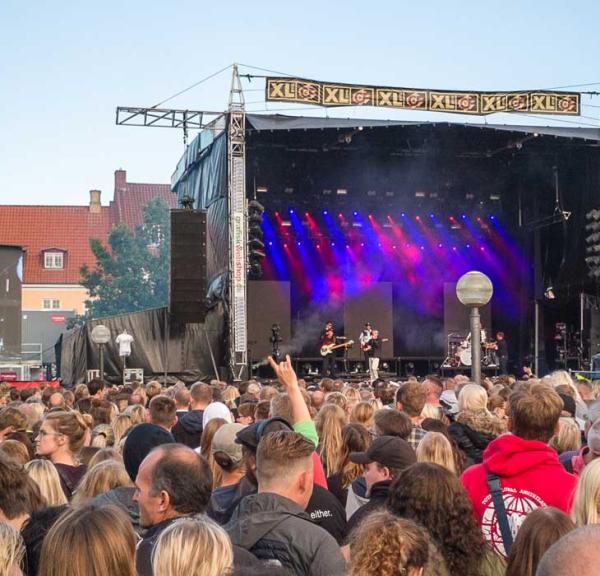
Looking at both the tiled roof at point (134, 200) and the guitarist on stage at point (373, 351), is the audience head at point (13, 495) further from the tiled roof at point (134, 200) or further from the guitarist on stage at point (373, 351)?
the tiled roof at point (134, 200)

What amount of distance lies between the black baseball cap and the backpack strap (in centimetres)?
40

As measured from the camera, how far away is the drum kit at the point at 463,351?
30.0 meters

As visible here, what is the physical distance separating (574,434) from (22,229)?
66.3 meters

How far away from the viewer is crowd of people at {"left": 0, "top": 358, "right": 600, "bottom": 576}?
3002 mm

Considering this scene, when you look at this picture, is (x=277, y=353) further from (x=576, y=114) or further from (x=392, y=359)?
(x=576, y=114)

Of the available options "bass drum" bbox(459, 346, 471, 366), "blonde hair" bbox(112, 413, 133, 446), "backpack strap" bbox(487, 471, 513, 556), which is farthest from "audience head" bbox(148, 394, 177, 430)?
"bass drum" bbox(459, 346, 471, 366)

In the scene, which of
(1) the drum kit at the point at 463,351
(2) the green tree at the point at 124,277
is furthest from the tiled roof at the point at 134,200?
(1) the drum kit at the point at 463,351

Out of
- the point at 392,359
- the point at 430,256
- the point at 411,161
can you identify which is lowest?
the point at 392,359

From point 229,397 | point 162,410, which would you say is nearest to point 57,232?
point 229,397

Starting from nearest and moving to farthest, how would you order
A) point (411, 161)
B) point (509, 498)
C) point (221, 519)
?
point (509, 498), point (221, 519), point (411, 161)

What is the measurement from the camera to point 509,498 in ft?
15.5

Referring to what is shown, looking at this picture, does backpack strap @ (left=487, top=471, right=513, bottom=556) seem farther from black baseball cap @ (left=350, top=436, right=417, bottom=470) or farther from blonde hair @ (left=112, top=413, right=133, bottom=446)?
blonde hair @ (left=112, top=413, right=133, bottom=446)

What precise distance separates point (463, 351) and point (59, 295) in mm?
39842

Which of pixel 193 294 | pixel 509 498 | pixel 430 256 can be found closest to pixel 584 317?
pixel 430 256
